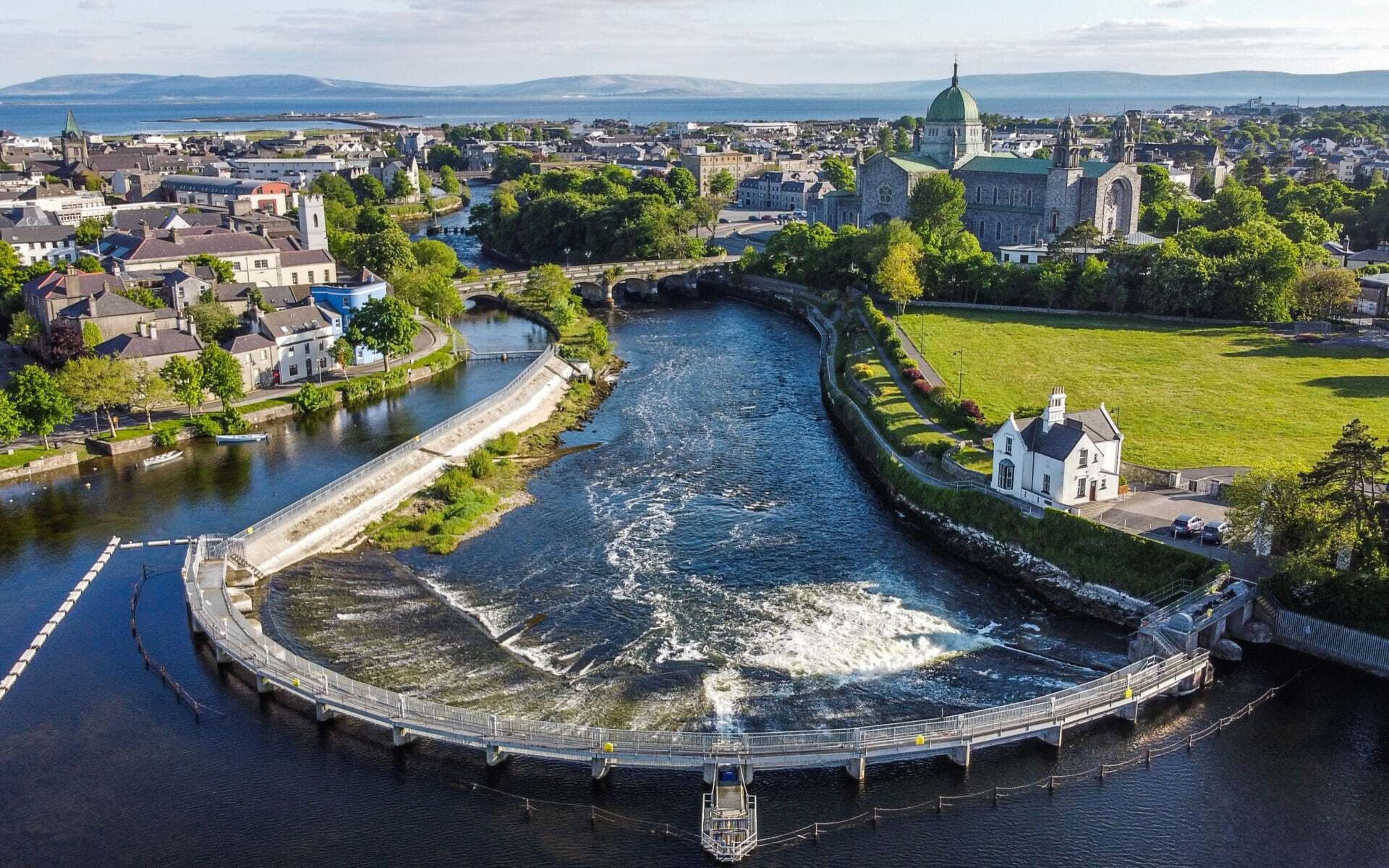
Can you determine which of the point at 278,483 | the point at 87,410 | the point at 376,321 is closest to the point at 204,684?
the point at 278,483

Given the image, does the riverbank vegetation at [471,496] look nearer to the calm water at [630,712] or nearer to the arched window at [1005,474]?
the calm water at [630,712]

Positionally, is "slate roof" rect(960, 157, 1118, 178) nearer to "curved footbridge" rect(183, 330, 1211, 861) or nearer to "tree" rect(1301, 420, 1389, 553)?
"tree" rect(1301, 420, 1389, 553)

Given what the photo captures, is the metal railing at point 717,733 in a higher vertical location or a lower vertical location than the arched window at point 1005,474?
lower

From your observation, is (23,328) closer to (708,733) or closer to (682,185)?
(708,733)

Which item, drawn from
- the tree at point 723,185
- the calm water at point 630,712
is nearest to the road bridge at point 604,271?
the calm water at point 630,712

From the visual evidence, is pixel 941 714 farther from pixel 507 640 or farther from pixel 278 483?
pixel 278 483

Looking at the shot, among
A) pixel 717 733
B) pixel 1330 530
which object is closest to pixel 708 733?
pixel 717 733
